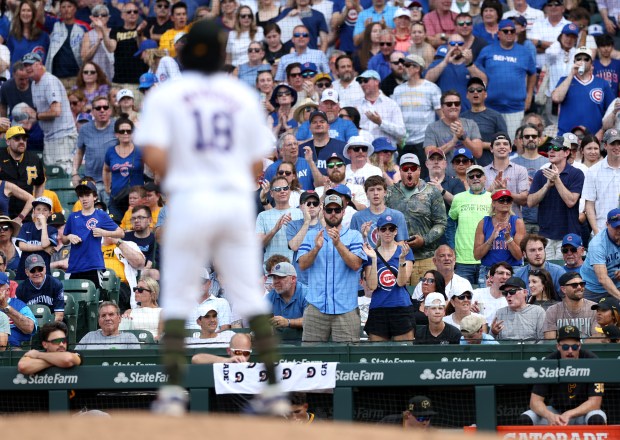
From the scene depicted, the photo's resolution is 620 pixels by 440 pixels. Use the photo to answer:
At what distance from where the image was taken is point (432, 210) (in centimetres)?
1205

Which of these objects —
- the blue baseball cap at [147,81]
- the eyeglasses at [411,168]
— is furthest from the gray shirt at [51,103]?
the eyeglasses at [411,168]

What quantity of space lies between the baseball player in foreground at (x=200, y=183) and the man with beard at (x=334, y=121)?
7.78m

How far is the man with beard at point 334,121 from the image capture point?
1378 centimetres

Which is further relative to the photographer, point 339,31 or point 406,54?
point 339,31

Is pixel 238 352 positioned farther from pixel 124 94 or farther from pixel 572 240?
pixel 124 94

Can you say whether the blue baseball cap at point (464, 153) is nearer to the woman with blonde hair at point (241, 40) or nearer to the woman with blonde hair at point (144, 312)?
the woman with blonde hair at point (144, 312)

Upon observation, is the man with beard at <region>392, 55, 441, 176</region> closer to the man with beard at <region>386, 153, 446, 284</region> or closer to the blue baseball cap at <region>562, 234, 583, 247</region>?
the man with beard at <region>386, 153, 446, 284</region>

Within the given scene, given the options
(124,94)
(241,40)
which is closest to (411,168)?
(124,94)

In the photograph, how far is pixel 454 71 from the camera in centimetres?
1490

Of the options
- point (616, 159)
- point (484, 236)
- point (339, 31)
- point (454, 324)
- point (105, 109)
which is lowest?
point (454, 324)

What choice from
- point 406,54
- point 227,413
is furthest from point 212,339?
point 406,54

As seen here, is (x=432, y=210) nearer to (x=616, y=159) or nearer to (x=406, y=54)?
(x=616, y=159)

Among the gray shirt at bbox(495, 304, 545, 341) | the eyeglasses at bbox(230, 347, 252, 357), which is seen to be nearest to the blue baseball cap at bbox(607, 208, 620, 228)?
the gray shirt at bbox(495, 304, 545, 341)

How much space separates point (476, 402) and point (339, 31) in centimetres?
832
